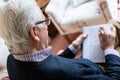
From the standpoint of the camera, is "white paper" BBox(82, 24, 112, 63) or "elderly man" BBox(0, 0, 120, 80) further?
"white paper" BBox(82, 24, 112, 63)

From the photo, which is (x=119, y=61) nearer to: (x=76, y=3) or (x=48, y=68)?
(x=48, y=68)

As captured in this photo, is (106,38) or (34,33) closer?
(34,33)

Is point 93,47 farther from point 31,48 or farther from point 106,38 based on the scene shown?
point 31,48

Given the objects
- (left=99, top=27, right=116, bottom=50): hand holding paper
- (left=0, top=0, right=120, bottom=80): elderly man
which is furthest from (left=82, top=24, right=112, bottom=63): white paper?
(left=0, top=0, right=120, bottom=80): elderly man

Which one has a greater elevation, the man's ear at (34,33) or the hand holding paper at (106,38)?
the man's ear at (34,33)

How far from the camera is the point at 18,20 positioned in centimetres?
100

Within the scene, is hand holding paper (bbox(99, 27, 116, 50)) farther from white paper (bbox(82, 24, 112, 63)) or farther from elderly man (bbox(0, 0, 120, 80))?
elderly man (bbox(0, 0, 120, 80))

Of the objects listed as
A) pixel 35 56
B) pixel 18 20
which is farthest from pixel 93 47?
pixel 18 20

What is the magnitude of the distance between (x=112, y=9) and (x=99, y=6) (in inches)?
6.7

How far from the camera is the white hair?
3.26ft

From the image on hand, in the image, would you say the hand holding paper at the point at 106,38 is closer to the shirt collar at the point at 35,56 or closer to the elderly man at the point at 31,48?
the elderly man at the point at 31,48

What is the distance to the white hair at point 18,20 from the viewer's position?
995 millimetres

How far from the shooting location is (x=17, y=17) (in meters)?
0.99

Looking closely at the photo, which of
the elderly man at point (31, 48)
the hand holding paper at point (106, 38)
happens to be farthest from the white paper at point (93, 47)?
the elderly man at point (31, 48)
